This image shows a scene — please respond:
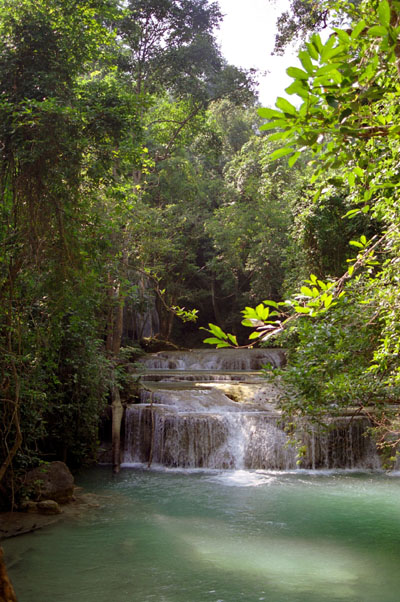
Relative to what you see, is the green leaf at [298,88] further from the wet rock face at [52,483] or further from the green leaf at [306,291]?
the wet rock face at [52,483]

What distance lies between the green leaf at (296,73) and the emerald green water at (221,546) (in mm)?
4942

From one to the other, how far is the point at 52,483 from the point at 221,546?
2.77 meters

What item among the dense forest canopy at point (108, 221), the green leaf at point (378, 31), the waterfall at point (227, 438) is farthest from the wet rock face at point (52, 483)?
the green leaf at point (378, 31)

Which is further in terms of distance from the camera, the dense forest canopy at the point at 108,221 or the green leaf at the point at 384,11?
the dense forest canopy at the point at 108,221

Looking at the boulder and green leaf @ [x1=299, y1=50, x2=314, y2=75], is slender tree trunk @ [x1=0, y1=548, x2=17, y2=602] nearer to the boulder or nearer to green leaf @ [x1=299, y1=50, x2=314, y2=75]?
green leaf @ [x1=299, y1=50, x2=314, y2=75]

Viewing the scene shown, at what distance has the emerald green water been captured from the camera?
535cm

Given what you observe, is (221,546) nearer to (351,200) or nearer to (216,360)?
(351,200)

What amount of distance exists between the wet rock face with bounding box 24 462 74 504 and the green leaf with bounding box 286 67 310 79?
6.90m

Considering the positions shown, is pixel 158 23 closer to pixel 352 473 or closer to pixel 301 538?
pixel 352 473

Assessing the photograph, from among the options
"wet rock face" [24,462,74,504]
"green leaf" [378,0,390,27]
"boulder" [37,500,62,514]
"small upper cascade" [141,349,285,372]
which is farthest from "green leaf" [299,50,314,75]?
"small upper cascade" [141,349,285,372]

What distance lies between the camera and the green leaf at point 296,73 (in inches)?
63.9

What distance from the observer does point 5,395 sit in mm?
6273

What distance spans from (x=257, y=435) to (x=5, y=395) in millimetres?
6198

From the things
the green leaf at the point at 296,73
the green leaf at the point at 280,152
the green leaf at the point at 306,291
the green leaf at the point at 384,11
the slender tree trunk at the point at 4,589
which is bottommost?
the slender tree trunk at the point at 4,589
